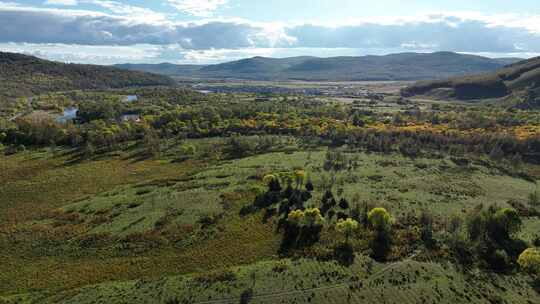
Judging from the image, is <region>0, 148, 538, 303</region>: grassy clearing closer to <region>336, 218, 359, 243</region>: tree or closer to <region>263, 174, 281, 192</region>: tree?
<region>263, 174, 281, 192</region>: tree

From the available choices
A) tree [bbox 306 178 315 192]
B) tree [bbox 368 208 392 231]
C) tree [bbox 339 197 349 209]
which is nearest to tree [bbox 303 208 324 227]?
tree [bbox 339 197 349 209]

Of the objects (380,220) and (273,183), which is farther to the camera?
(273,183)

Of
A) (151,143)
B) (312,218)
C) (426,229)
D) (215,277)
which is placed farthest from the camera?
(151,143)

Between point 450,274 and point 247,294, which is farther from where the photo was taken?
point 450,274

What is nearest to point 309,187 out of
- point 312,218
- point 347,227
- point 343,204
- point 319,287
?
point 343,204

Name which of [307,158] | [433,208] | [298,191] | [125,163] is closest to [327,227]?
[298,191]

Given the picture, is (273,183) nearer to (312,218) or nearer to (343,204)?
(343,204)

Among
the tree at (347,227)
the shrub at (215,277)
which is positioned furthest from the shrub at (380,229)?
the shrub at (215,277)

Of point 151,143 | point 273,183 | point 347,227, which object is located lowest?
point 347,227

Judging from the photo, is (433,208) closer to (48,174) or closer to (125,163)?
(125,163)
